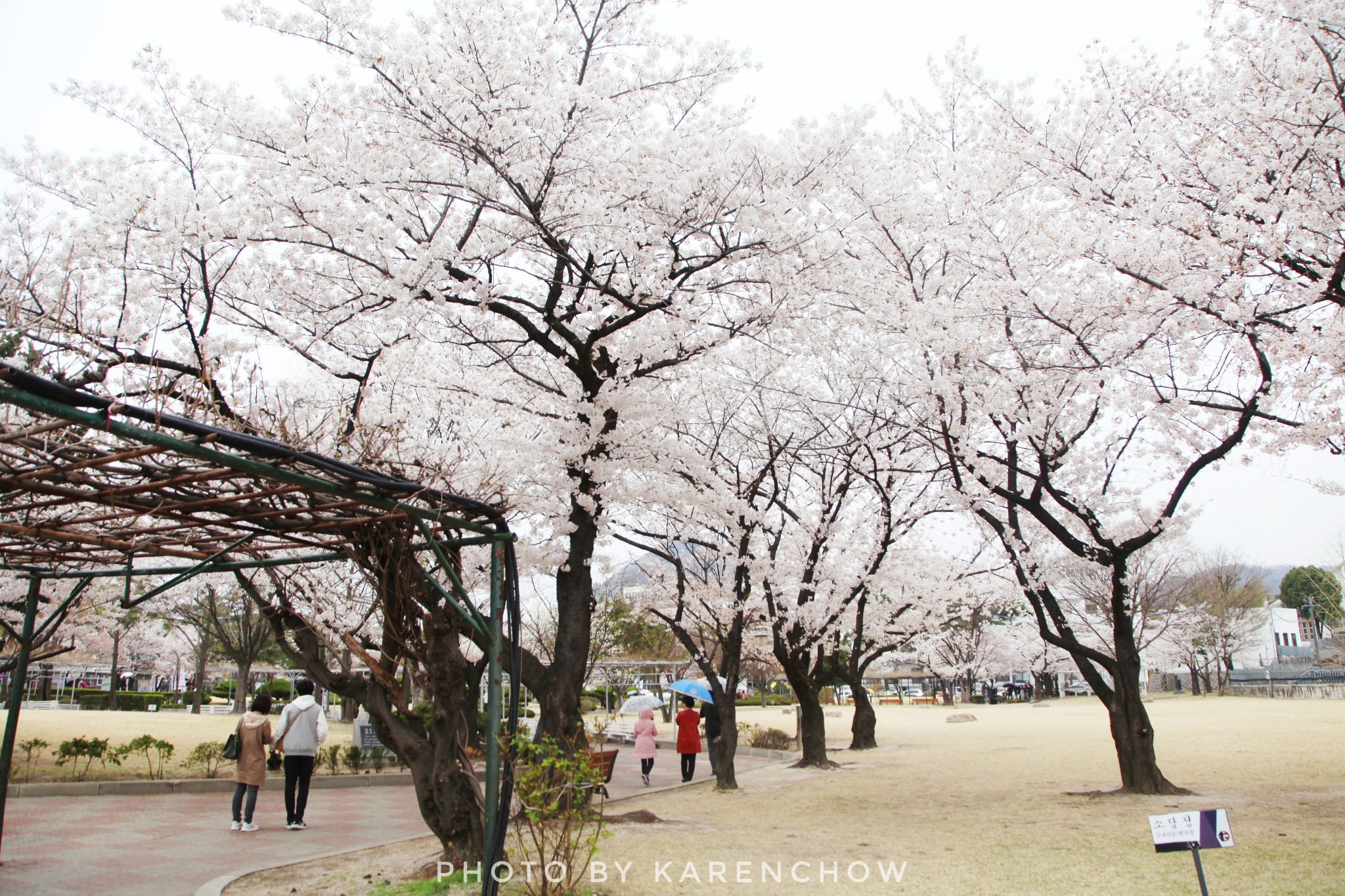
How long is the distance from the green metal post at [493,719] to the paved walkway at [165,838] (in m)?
2.79

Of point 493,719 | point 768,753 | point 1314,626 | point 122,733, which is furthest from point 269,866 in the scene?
point 1314,626

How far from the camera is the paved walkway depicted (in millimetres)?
6340

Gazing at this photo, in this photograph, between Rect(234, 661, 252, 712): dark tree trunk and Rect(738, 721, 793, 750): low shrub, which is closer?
Rect(738, 721, 793, 750): low shrub

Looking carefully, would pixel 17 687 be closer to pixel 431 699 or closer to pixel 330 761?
pixel 431 699

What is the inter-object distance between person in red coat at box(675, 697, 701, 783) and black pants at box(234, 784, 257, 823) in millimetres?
6886

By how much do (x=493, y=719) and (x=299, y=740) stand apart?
467 cm

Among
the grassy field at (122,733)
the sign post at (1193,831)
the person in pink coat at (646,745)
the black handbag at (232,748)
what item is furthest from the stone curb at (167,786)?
the sign post at (1193,831)

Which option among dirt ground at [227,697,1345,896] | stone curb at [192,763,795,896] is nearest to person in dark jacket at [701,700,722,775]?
dirt ground at [227,697,1345,896]

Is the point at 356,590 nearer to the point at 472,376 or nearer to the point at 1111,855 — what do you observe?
the point at 472,376

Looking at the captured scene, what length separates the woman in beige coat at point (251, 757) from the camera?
8500 mm

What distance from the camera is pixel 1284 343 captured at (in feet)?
25.2

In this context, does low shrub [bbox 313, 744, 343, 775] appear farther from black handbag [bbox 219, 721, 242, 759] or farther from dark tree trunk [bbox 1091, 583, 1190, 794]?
dark tree trunk [bbox 1091, 583, 1190, 794]

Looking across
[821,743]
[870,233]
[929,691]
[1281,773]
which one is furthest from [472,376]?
[929,691]

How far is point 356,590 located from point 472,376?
11.9ft
